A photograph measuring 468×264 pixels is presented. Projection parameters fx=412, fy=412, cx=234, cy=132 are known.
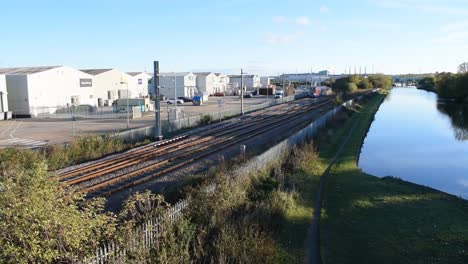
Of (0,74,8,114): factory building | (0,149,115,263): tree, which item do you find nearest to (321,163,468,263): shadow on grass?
(0,149,115,263): tree

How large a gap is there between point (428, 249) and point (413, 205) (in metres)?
4.79

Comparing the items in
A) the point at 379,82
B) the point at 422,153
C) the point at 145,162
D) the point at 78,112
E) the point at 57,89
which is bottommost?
the point at 422,153

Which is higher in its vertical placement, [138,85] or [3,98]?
[138,85]

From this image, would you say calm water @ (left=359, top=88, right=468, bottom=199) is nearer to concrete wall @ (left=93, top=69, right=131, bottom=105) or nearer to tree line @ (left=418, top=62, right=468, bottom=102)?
tree line @ (left=418, top=62, right=468, bottom=102)

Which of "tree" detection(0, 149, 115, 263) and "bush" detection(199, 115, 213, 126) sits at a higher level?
"tree" detection(0, 149, 115, 263)

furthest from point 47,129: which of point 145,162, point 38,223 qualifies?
point 38,223

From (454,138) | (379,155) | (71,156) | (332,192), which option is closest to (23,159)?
(71,156)

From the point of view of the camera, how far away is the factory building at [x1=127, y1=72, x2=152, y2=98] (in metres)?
78.9

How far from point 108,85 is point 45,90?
16457 millimetres

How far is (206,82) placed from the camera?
10788cm

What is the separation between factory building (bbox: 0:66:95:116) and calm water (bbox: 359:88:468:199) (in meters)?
39.7

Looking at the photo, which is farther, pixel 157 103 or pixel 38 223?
pixel 157 103

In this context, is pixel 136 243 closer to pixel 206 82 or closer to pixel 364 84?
pixel 206 82

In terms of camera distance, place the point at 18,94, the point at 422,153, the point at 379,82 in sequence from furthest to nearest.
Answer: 1. the point at 379,82
2. the point at 18,94
3. the point at 422,153
